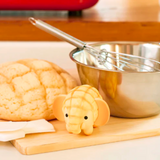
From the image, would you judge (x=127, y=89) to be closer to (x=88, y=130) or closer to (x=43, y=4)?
(x=88, y=130)

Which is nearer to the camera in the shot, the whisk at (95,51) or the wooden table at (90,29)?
the whisk at (95,51)

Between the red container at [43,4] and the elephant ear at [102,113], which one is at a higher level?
the red container at [43,4]

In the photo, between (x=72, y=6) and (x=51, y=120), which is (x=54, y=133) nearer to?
(x=51, y=120)

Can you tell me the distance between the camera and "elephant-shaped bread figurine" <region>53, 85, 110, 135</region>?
0.38 metres

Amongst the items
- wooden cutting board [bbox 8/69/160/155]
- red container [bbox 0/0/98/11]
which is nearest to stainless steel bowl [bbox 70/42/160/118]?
wooden cutting board [bbox 8/69/160/155]

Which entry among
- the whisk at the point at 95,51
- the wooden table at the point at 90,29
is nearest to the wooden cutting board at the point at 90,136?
the whisk at the point at 95,51

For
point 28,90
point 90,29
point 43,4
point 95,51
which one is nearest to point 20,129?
point 28,90

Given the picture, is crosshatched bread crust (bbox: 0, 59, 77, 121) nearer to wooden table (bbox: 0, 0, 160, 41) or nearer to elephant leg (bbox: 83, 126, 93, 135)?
elephant leg (bbox: 83, 126, 93, 135)

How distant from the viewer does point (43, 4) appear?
3.71 ft

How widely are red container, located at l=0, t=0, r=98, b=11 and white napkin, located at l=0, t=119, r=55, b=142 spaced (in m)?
0.79

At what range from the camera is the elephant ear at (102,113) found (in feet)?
1.30

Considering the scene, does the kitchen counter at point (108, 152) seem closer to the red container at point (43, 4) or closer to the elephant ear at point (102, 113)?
the elephant ear at point (102, 113)

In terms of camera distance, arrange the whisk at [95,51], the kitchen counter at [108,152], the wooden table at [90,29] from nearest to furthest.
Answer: the kitchen counter at [108,152]
the whisk at [95,51]
the wooden table at [90,29]

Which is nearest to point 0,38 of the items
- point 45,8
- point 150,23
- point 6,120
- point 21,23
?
point 21,23
